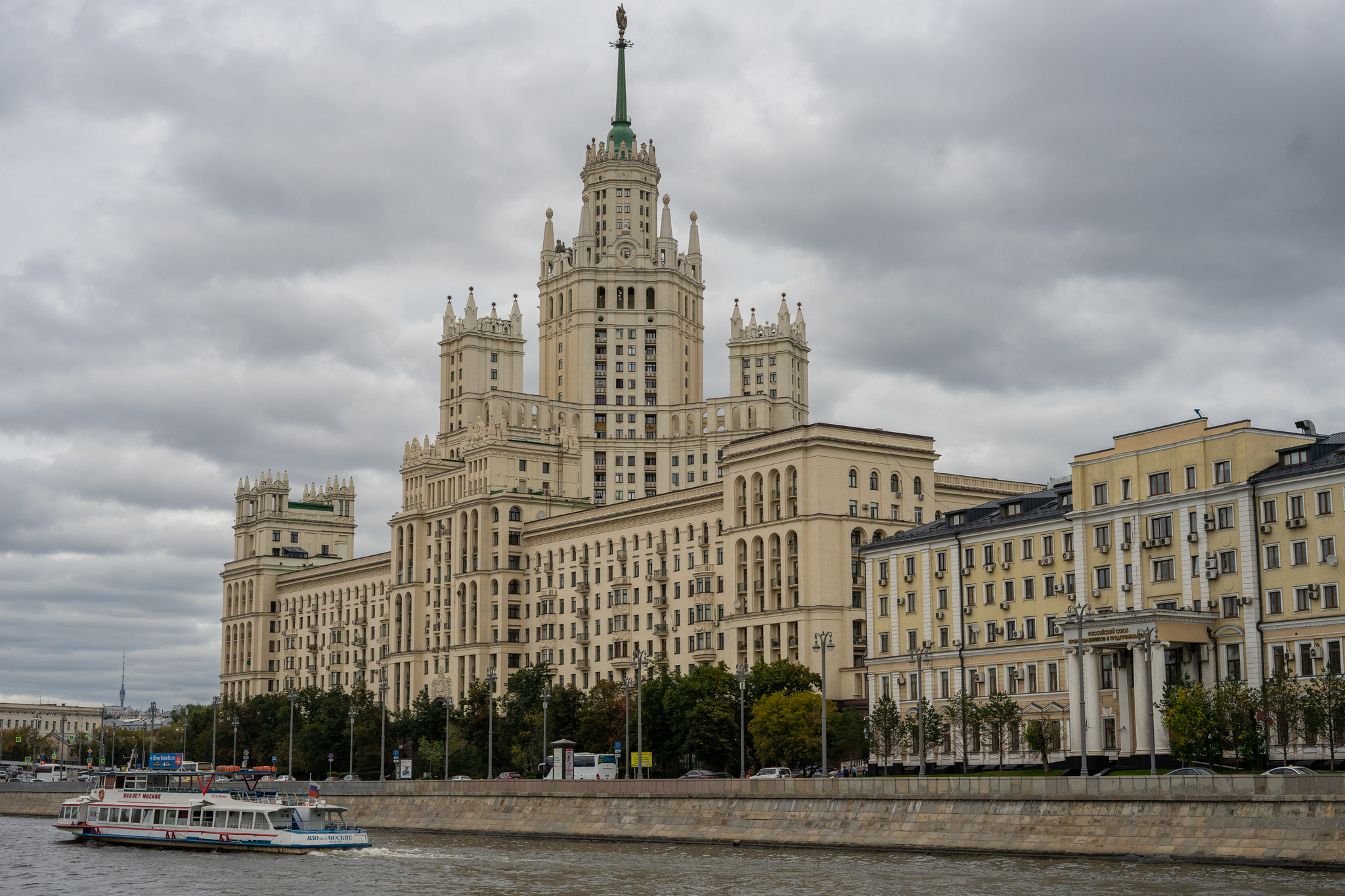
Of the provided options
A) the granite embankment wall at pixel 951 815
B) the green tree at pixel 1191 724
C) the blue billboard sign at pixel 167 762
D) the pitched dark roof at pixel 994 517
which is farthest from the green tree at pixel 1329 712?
the blue billboard sign at pixel 167 762

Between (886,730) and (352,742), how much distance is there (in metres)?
65.0

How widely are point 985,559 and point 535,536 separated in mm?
72140

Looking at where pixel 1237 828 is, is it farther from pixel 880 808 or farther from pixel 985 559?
pixel 985 559

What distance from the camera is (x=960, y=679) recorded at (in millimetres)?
107625

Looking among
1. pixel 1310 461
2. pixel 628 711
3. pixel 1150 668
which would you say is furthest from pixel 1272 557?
pixel 628 711

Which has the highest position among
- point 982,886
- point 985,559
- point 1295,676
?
point 985,559

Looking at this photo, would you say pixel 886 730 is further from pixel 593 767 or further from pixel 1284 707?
pixel 1284 707

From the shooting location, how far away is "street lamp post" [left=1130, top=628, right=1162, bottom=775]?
80.9 metres

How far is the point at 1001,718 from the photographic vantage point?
9875 cm

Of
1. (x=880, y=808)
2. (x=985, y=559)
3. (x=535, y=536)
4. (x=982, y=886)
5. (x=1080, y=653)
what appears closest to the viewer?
(x=982, y=886)

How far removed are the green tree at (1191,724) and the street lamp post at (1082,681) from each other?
4458mm

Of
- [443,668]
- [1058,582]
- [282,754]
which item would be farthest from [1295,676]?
[282,754]

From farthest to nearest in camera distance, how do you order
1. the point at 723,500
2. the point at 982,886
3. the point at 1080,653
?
1. the point at 723,500
2. the point at 1080,653
3. the point at 982,886

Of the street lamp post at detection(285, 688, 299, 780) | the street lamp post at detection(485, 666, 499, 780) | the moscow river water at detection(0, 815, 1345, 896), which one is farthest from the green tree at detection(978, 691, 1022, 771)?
the street lamp post at detection(285, 688, 299, 780)
